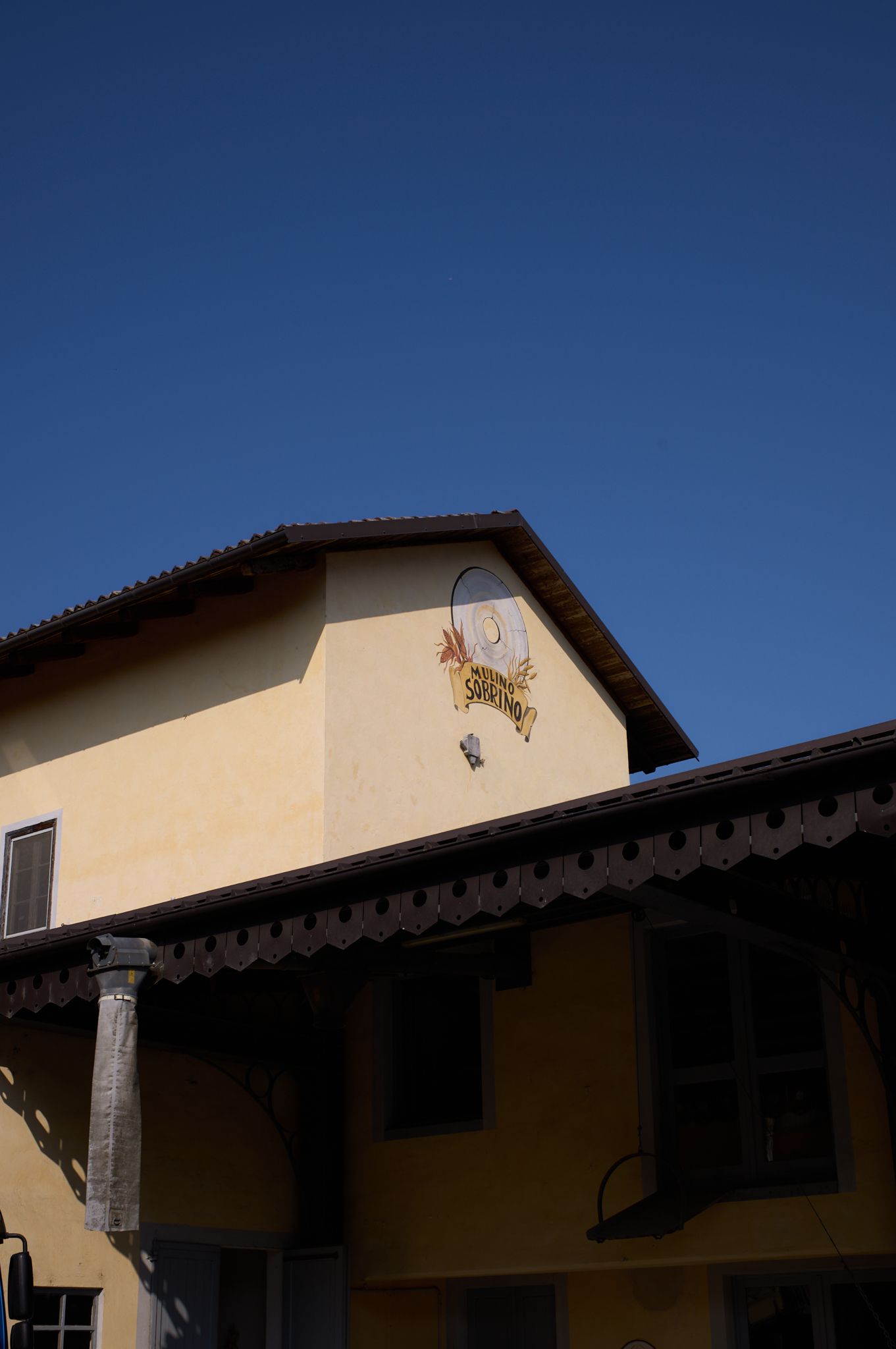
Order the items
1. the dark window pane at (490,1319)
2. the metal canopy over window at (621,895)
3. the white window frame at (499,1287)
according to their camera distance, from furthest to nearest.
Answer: the dark window pane at (490,1319)
the white window frame at (499,1287)
the metal canopy over window at (621,895)

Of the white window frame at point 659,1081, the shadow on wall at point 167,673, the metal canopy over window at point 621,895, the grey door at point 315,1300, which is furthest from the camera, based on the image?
the shadow on wall at point 167,673

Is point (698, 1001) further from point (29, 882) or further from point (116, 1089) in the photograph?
point (29, 882)

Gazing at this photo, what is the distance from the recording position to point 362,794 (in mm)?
11008

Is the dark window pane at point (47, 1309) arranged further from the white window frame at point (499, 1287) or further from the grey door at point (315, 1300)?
the white window frame at point (499, 1287)

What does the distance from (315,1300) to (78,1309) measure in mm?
1789

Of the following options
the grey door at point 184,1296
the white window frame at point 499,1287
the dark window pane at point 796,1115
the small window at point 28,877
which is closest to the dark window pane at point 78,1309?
the grey door at point 184,1296

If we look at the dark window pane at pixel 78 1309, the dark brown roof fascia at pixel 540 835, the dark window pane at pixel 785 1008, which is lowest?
the dark window pane at pixel 78 1309

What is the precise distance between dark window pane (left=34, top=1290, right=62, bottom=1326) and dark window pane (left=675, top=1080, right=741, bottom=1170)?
3.95 metres

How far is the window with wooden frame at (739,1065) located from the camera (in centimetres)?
862

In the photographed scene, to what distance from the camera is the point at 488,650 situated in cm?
1286

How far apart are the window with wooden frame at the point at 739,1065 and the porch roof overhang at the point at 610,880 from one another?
32.5 inches

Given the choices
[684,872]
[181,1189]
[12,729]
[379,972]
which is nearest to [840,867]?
[684,872]

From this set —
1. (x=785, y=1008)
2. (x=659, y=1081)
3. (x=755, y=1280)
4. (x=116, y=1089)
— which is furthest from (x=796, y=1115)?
(x=116, y=1089)

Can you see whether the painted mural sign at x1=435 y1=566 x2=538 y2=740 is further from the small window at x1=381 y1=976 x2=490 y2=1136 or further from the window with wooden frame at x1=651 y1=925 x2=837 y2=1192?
the window with wooden frame at x1=651 y1=925 x2=837 y2=1192
